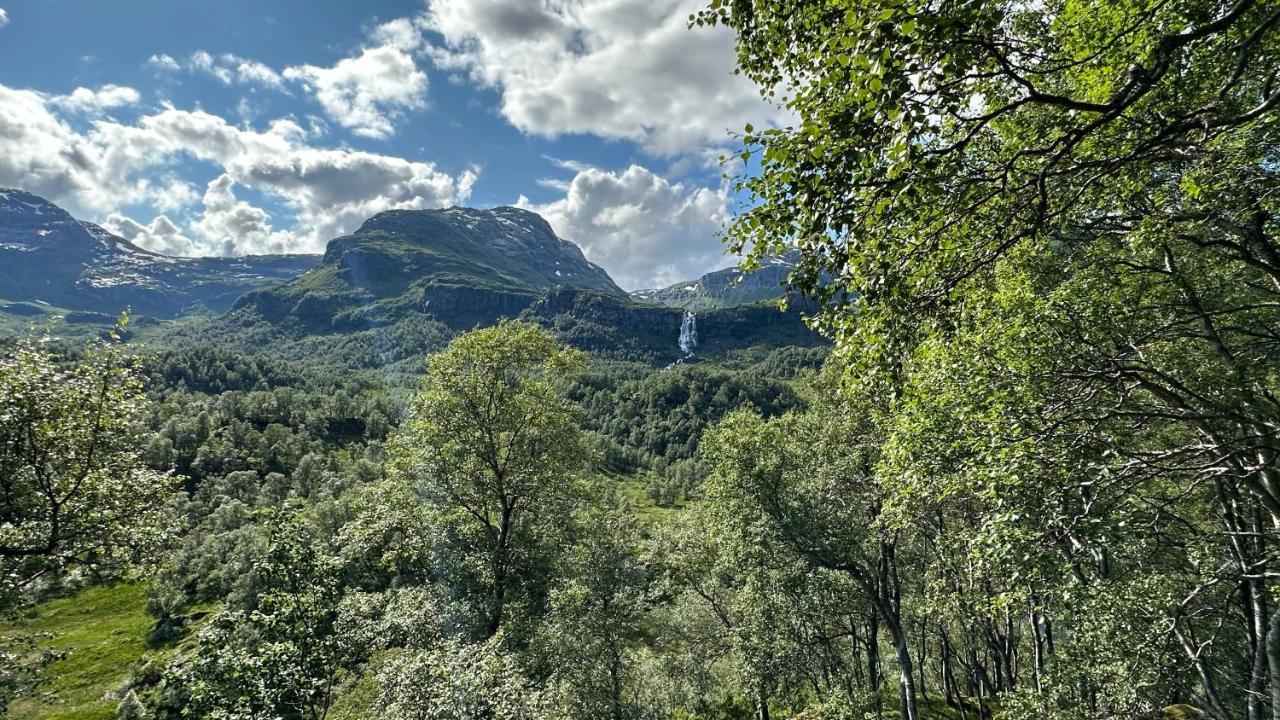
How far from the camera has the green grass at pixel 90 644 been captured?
228 feet

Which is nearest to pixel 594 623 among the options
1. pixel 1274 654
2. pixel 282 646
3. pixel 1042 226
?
pixel 282 646

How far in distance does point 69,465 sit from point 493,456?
14173mm

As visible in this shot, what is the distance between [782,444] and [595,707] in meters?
16.5

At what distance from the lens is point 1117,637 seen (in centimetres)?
1728

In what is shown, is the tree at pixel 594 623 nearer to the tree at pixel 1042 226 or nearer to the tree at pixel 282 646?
the tree at pixel 282 646

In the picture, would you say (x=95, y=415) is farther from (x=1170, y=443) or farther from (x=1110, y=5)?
(x=1170, y=443)

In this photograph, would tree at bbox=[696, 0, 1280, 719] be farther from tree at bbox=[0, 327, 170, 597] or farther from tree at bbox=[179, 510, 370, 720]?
tree at bbox=[0, 327, 170, 597]

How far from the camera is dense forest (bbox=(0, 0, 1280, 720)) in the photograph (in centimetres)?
633

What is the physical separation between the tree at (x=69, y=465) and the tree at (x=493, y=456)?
9618 millimetres

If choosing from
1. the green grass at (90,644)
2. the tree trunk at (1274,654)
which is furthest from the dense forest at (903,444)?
the green grass at (90,644)

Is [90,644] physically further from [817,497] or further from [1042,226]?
[1042,226]

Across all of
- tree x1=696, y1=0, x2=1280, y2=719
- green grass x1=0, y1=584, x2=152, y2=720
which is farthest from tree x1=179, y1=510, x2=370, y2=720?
green grass x1=0, y1=584, x2=152, y2=720

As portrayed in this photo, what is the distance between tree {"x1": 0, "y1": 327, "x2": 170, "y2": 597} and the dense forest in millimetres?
106

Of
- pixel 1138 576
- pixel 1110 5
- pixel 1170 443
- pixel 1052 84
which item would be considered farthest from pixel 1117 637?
pixel 1110 5
